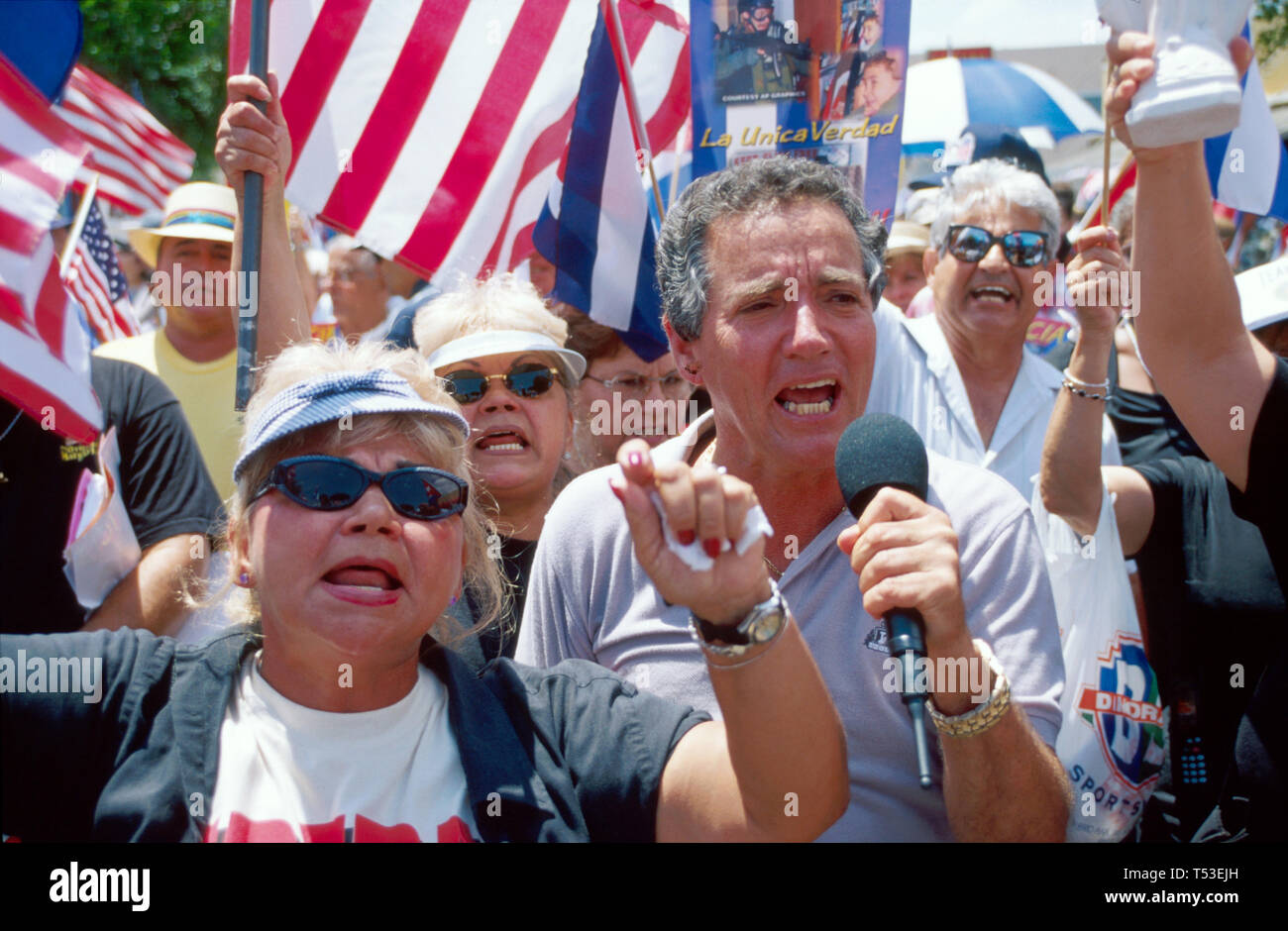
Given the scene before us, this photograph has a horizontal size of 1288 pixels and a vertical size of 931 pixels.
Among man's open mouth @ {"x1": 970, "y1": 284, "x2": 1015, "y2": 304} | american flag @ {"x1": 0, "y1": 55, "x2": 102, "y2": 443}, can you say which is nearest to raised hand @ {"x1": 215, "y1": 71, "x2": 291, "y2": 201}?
american flag @ {"x1": 0, "y1": 55, "x2": 102, "y2": 443}

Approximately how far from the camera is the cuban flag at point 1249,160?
420 centimetres

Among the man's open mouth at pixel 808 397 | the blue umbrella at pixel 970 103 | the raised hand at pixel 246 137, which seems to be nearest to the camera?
the man's open mouth at pixel 808 397

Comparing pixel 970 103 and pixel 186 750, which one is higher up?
pixel 970 103

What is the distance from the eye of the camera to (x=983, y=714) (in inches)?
75.5


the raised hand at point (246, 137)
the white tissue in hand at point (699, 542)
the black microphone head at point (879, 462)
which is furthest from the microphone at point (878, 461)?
the raised hand at point (246, 137)

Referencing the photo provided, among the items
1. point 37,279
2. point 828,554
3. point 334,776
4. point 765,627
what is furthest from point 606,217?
point 765,627

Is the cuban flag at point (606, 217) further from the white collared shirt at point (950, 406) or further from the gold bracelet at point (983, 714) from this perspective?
the gold bracelet at point (983, 714)

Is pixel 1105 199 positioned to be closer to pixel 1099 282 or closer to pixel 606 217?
pixel 1099 282

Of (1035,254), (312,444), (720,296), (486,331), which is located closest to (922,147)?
(1035,254)

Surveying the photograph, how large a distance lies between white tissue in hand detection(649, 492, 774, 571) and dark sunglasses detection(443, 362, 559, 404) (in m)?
1.92

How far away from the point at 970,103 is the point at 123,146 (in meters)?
4.98

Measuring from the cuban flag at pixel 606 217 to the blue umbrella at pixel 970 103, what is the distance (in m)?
3.59

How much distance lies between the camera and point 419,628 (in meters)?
2.10
